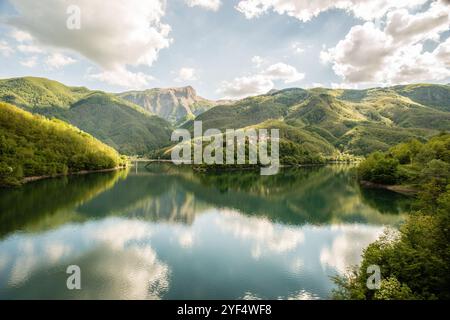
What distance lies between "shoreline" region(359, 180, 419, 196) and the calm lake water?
21.6 ft

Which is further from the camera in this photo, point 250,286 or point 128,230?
point 128,230

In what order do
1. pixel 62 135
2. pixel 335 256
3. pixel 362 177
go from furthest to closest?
1. pixel 62 135
2. pixel 362 177
3. pixel 335 256

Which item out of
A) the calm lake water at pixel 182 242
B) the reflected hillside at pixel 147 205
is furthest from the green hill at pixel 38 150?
the reflected hillside at pixel 147 205

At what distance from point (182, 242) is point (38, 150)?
89.1m

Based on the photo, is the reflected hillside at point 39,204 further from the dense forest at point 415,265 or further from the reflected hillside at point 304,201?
the dense forest at point 415,265

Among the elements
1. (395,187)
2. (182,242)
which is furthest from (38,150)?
(395,187)

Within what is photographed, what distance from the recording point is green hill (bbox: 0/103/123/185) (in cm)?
8411

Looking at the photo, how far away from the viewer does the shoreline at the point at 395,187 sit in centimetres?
7349

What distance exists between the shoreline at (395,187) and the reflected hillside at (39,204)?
255ft

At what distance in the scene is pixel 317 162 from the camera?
194 meters

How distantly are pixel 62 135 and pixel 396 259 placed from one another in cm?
13335
